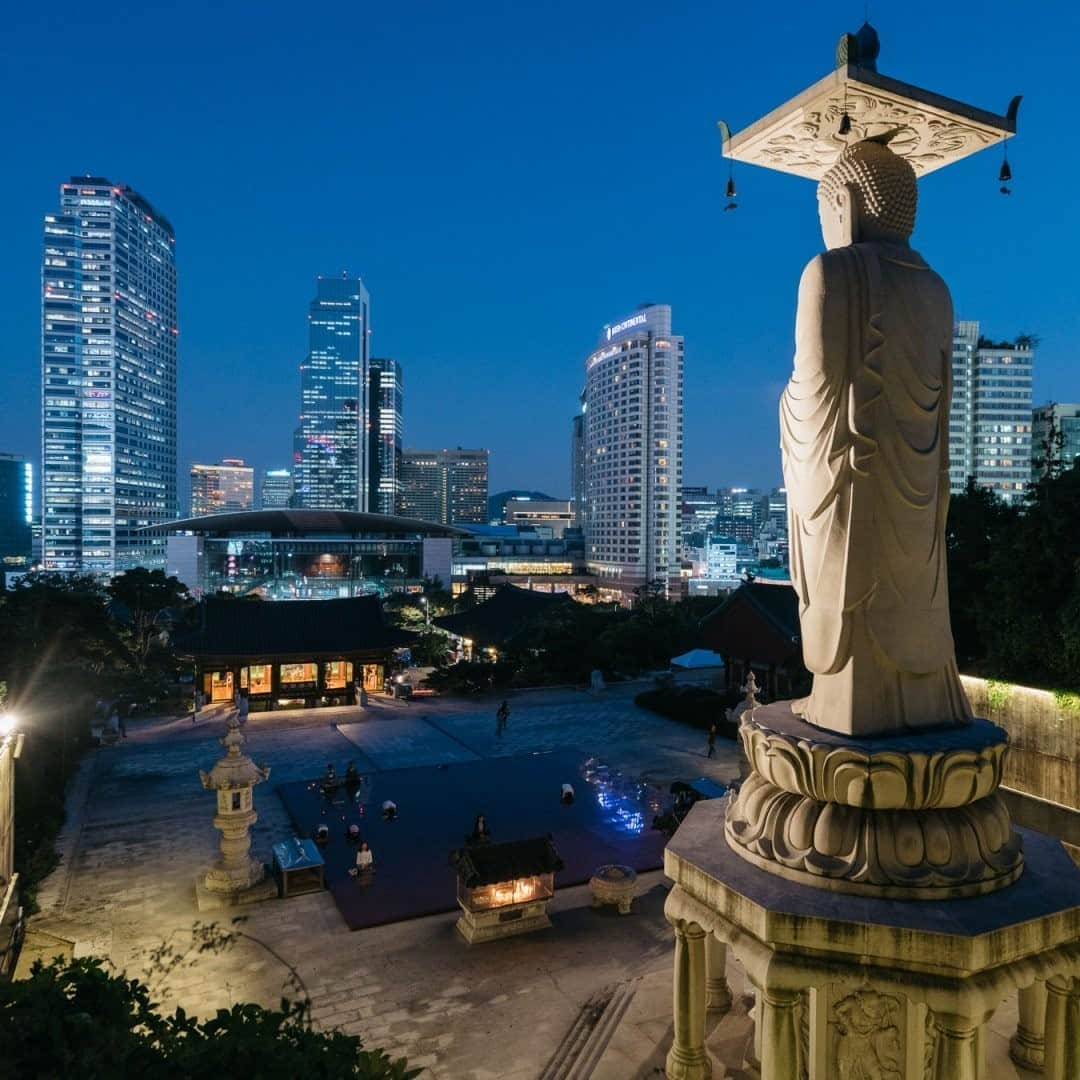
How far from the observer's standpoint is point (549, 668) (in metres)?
38.4

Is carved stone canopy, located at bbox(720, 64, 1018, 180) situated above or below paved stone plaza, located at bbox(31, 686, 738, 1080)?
above

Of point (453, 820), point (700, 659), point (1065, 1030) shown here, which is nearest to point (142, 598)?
point (453, 820)

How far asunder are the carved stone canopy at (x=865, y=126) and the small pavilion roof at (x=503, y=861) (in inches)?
452

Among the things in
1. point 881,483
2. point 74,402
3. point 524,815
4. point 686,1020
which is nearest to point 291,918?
point 524,815

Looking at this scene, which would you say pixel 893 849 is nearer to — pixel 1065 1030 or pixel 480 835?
pixel 1065 1030

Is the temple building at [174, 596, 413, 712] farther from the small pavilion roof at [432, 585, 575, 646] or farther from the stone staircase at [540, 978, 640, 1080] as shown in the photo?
the stone staircase at [540, 978, 640, 1080]

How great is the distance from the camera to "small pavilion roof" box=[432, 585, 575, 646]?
41844 millimetres

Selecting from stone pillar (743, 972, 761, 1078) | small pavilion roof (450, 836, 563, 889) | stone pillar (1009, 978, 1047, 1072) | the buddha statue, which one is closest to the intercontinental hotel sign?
small pavilion roof (450, 836, 563, 889)

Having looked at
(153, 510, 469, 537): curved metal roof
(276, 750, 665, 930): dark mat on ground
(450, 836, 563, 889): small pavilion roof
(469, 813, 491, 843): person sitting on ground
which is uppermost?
(153, 510, 469, 537): curved metal roof

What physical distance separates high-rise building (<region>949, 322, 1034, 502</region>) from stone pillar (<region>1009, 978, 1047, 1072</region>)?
115 m

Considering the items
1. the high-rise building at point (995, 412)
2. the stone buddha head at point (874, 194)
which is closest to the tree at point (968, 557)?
the stone buddha head at point (874, 194)

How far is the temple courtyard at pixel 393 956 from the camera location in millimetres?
9570

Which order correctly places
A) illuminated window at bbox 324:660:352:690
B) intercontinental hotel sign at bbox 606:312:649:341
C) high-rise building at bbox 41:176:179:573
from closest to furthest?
illuminated window at bbox 324:660:352:690
intercontinental hotel sign at bbox 606:312:649:341
high-rise building at bbox 41:176:179:573

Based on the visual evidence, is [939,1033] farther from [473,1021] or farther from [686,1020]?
[473,1021]
